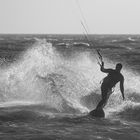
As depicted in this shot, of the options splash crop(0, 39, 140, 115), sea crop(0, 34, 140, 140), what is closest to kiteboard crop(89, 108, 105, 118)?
sea crop(0, 34, 140, 140)

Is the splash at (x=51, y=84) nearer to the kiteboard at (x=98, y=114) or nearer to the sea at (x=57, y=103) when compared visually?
the sea at (x=57, y=103)

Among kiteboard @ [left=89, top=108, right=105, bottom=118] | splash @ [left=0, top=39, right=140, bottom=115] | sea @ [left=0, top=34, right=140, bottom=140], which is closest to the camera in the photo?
sea @ [left=0, top=34, right=140, bottom=140]

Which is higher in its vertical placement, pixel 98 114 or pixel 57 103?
pixel 57 103

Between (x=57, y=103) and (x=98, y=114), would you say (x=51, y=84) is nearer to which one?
(x=57, y=103)

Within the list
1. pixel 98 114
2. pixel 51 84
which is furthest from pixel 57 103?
pixel 98 114

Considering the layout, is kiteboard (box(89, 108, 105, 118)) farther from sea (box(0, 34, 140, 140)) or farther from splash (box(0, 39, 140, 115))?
splash (box(0, 39, 140, 115))

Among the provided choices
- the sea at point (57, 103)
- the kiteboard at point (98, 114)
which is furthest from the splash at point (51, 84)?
the kiteboard at point (98, 114)

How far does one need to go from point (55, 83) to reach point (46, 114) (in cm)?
410

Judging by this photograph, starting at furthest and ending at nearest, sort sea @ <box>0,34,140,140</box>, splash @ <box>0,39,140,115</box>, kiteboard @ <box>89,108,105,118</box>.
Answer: splash @ <box>0,39,140,115</box>
kiteboard @ <box>89,108,105,118</box>
sea @ <box>0,34,140,140</box>

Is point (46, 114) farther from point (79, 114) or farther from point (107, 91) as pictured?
point (107, 91)

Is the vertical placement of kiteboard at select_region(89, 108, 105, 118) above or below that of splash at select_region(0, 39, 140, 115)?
below

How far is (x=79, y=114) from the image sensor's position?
12727 mm

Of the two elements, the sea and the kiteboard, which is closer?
the sea

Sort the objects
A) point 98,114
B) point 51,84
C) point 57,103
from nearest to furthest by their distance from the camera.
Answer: point 98,114 → point 57,103 → point 51,84
